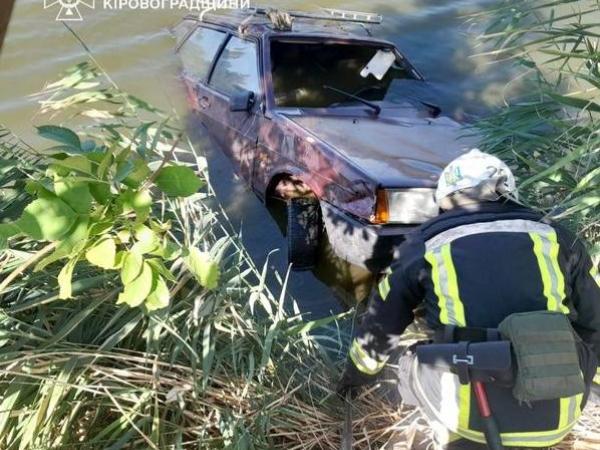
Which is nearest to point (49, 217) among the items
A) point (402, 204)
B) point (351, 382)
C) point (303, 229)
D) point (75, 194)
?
point (75, 194)

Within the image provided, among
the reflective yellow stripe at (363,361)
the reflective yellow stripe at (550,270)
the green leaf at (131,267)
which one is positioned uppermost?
the green leaf at (131,267)

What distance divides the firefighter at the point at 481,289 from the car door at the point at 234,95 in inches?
104

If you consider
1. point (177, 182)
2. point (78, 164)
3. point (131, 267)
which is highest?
point (78, 164)

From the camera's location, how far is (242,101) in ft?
16.3

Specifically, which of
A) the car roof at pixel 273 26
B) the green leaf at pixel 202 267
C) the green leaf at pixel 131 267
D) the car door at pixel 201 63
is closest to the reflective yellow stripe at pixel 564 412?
the green leaf at pixel 202 267

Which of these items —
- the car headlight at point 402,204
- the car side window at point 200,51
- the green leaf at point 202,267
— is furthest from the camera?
the car side window at point 200,51

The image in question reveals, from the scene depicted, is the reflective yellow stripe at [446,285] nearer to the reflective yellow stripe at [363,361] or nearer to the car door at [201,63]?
the reflective yellow stripe at [363,361]

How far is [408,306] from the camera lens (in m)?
2.58

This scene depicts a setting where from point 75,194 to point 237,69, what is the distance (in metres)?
4.24

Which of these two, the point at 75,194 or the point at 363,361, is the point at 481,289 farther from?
the point at 75,194

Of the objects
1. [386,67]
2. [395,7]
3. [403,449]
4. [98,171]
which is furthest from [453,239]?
[395,7]

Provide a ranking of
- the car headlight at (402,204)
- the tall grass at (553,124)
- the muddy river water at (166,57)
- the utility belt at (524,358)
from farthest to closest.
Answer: the muddy river water at (166,57)
the car headlight at (402,204)
the tall grass at (553,124)
the utility belt at (524,358)

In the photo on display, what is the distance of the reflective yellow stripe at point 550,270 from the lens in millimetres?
2291

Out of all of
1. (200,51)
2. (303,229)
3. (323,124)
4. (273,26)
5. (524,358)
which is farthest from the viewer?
(200,51)
